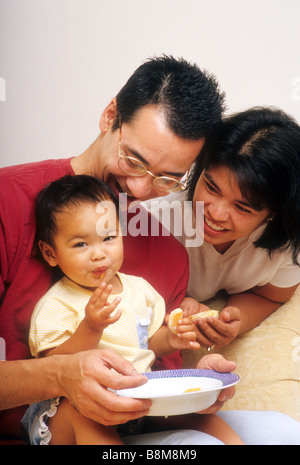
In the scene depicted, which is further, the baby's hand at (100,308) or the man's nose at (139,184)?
the man's nose at (139,184)

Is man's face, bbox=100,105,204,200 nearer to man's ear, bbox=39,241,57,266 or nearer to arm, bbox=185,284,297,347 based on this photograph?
man's ear, bbox=39,241,57,266

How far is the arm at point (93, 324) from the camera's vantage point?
0.68 metres

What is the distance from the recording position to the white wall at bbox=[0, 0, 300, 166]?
2.88ft

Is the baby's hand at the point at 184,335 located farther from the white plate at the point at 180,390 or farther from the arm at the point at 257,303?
the arm at the point at 257,303

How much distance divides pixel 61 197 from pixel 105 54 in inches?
12.7

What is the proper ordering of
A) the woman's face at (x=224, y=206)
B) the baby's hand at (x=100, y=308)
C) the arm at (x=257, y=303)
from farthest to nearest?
the arm at (x=257, y=303), the woman's face at (x=224, y=206), the baby's hand at (x=100, y=308)

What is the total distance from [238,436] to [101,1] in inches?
31.5

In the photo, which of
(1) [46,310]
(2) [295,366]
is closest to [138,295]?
(1) [46,310]

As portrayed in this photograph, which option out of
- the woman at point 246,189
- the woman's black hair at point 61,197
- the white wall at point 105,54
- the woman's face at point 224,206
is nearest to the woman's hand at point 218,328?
the woman at point 246,189

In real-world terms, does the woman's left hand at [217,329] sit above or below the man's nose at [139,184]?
below

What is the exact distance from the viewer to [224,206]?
89 centimetres

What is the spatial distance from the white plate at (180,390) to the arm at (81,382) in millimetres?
14

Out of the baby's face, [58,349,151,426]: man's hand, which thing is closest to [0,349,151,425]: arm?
[58,349,151,426]: man's hand

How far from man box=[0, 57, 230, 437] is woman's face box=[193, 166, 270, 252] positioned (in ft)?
0.23
